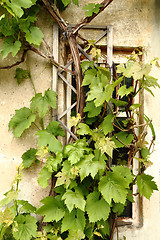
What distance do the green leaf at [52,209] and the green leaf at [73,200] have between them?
0.39ft

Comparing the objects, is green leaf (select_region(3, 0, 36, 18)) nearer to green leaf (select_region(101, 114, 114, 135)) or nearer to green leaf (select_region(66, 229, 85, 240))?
green leaf (select_region(101, 114, 114, 135))

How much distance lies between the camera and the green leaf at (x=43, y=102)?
185cm

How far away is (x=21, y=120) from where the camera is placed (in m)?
1.89

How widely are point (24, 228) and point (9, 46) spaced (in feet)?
4.36

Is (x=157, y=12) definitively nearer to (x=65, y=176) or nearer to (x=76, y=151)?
(x=76, y=151)

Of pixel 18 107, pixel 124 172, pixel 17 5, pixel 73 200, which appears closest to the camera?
pixel 17 5

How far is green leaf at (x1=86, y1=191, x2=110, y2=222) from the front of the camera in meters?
1.63

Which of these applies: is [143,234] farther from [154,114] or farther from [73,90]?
[73,90]

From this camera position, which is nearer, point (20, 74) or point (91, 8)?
point (91, 8)

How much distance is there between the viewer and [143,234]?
204 centimetres

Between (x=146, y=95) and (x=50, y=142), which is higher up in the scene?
(x=146, y=95)

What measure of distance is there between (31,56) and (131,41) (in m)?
0.84

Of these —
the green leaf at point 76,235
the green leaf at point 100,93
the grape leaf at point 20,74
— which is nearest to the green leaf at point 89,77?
the green leaf at point 100,93

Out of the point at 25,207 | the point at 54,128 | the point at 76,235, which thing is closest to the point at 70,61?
the point at 54,128
